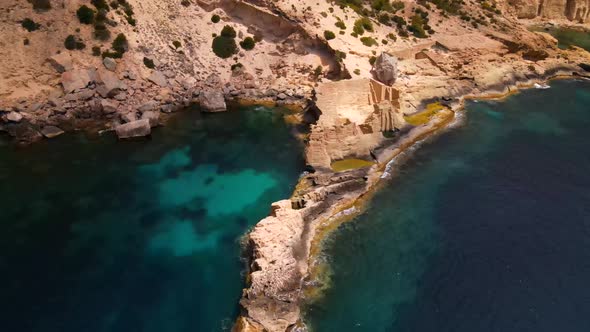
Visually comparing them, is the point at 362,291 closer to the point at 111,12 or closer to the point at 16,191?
the point at 16,191

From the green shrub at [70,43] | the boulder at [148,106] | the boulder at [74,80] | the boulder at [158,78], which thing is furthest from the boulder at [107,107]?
the green shrub at [70,43]

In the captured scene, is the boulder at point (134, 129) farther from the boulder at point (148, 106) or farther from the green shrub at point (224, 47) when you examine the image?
the green shrub at point (224, 47)

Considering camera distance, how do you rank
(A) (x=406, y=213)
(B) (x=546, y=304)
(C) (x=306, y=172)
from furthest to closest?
(C) (x=306, y=172)
(A) (x=406, y=213)
(B) (x=546, y=304)

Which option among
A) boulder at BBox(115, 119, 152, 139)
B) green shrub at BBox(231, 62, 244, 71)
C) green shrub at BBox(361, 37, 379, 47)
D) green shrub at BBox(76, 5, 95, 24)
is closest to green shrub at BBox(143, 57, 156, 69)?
green shrub at BBox(76, 5, 95, 24)

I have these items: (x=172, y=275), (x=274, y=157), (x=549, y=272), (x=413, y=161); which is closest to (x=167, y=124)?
(x=274, y=157)

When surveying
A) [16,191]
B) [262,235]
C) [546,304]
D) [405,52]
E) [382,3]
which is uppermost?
[382,3]
